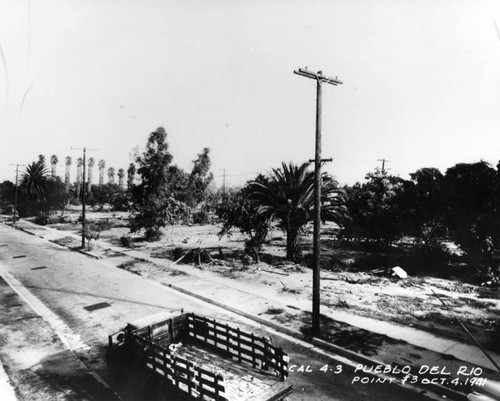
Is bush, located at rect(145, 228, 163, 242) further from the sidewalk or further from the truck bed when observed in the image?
the truck bed

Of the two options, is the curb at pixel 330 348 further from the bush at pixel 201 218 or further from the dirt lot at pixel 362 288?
the bush at pixel 201 218

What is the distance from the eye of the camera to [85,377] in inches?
346

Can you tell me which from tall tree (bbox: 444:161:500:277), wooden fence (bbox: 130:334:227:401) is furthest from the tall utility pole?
tall tree (bbox: 444:161:500:277)

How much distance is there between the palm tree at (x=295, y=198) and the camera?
67.3 feet

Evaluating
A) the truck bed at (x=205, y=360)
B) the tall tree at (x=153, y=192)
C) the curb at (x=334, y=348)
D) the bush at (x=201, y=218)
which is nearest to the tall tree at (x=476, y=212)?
the curb at (x=334, y=348)

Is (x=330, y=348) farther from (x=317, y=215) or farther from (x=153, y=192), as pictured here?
(x=153, y=192)

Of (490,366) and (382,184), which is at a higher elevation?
(382,184)

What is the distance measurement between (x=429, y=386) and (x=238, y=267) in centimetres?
1314

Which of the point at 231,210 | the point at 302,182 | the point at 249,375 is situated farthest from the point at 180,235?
the point at 249,375

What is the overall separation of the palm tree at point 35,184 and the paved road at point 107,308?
3744 centimetres

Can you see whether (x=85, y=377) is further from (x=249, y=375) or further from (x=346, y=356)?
(x=346, y=356)

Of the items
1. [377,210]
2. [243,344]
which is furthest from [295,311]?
[377,210]

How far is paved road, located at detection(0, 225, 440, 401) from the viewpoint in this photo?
26.0ft

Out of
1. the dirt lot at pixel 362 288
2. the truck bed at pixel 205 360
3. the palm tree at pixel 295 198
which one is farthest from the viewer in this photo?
the palm tree at pixel 295 198
